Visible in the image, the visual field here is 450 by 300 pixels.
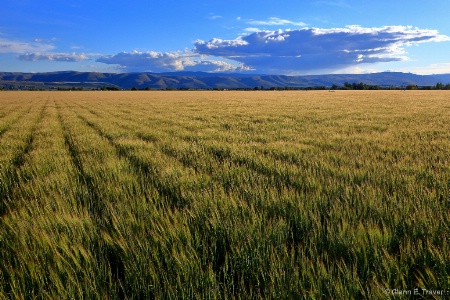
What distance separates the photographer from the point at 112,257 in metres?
2.56

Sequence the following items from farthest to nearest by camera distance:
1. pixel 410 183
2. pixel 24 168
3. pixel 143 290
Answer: pixel 24 168, pixel 410 183, pixel 143 290

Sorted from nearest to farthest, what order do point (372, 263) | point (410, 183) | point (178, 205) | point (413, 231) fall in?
1. point (372, 263)
2. point (413, 231)
3. point (178, 205)
4. point (410, 183)

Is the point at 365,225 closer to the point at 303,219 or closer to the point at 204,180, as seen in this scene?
the point at 303,219

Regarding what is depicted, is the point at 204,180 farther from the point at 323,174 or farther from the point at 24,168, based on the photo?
the point at 24,168

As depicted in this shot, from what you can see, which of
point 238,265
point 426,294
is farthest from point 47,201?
point 426,294

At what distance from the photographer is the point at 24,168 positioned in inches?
226

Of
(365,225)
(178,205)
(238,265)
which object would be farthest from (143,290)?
(365,225)

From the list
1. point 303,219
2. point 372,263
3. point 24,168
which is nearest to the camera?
point 372,263

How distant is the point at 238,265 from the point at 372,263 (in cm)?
100

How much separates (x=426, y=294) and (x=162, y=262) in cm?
178

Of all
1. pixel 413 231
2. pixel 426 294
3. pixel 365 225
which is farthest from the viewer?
pixel 365 225

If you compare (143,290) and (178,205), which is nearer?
(143,290)

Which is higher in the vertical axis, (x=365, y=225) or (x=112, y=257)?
(x=365, y=225)

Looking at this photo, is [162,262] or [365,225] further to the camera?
[365,225]
